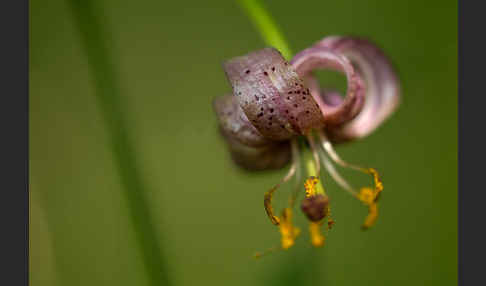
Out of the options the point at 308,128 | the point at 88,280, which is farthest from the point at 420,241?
the point at 88,280

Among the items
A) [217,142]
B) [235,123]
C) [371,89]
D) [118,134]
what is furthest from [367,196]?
[217,142]

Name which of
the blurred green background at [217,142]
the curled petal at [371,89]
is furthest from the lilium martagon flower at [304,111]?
the blurred green background at [217,142]

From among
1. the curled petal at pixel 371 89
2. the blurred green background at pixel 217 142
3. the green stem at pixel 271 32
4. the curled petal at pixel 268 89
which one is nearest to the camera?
the curled petal at pixel 268 89

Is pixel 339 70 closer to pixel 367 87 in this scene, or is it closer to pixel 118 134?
pixel 367 87

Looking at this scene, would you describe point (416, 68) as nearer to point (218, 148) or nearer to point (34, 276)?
point (218, 148)

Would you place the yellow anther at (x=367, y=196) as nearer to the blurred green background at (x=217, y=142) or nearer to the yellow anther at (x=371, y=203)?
the yellow anther at (x=371, y=203)

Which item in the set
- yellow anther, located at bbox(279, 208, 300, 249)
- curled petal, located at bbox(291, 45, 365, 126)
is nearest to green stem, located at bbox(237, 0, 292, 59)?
curled petal, located at bbox(291, 45, 365, 126)
